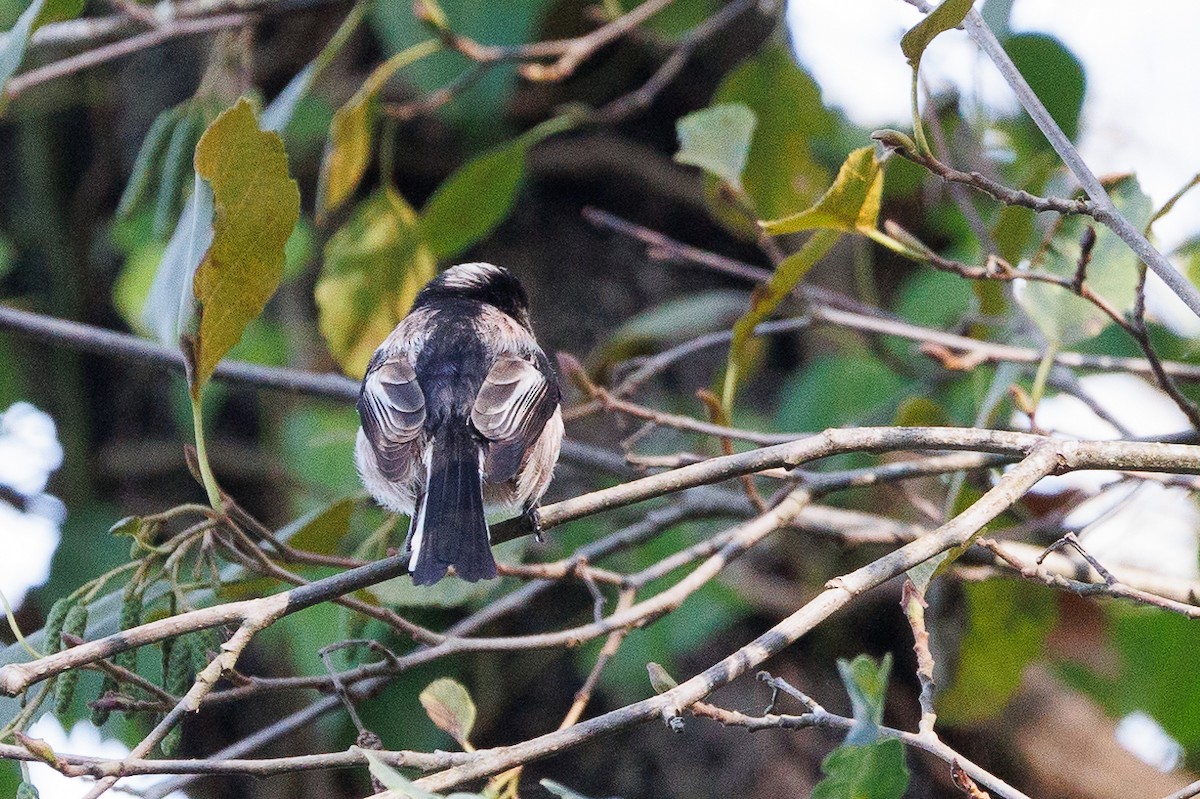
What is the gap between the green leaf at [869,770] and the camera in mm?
1674

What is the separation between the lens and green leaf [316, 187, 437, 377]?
388 cm

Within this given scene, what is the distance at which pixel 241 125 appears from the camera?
7.55 ft

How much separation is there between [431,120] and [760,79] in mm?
1665

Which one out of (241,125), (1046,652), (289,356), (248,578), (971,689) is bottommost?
(1046,652)

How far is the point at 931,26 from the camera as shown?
2.20 metres

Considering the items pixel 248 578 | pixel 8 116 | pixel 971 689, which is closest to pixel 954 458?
pixel 971 689

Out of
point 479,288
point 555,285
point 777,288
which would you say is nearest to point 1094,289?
point 777,288

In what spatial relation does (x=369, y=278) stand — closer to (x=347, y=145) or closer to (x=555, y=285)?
(x=347, y=145)

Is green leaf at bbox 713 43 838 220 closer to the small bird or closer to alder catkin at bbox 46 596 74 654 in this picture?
the small bird

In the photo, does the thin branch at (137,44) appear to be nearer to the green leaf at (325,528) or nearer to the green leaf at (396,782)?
the green leaf at (325,528)

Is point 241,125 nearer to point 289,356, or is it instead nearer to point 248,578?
point 248,578

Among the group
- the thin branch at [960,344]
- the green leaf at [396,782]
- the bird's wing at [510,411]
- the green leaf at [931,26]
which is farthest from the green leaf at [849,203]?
the green leaf at [396,782]

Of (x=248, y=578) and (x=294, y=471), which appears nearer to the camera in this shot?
(x=248, y=578)

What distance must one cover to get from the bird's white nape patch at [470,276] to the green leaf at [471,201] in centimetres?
8
